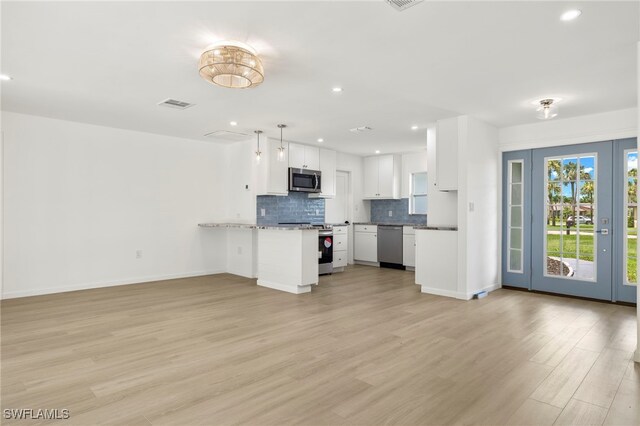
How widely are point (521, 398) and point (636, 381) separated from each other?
948 mm

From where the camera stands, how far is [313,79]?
3637 millimetres

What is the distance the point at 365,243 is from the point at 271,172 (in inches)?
108

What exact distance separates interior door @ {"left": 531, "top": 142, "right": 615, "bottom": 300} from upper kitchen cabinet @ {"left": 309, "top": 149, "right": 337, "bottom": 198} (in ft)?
11.9

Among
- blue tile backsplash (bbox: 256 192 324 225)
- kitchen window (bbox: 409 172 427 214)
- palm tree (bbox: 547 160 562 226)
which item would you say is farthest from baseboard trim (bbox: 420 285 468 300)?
blue tile backsplash (bbox: 256 192 324 225)

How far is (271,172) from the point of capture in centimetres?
656

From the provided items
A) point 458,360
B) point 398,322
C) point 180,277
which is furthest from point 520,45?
point 180,277

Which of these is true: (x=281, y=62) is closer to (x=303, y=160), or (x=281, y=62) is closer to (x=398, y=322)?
(x=398, y=322)

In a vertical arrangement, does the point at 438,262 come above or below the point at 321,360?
above

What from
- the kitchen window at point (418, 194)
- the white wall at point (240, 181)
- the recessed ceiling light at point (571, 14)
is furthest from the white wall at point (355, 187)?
the recessed ceiling light at point (571, 14)

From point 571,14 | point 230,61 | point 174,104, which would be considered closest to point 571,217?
point 571,14

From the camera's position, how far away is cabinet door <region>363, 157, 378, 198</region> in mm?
8312

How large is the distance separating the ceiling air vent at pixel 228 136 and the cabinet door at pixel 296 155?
86cm

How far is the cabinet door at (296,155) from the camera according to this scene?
691cm

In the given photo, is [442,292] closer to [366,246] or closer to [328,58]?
[366,246]
